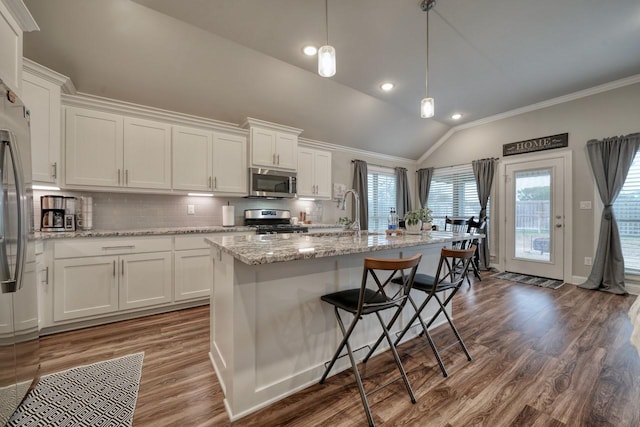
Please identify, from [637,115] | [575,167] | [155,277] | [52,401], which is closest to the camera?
[52,401]

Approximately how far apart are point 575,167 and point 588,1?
8.69 ft

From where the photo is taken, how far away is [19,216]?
1479 millimetres

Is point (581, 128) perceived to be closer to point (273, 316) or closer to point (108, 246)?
point (273, 316)

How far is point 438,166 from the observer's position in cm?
604

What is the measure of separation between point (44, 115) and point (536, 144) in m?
6.61

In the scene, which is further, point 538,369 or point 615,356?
point 615,356

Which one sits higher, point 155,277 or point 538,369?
point 155,277

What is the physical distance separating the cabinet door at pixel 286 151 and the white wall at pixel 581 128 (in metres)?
3.88

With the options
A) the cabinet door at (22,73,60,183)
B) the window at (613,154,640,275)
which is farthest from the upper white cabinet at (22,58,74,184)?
the window at (613,154,640,275)

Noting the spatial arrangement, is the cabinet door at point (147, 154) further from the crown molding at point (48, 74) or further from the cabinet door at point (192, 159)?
the crown molding at point (48, 74)

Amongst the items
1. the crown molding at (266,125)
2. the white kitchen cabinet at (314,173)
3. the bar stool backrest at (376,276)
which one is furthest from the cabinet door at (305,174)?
the bar stool backrest at (376,276)

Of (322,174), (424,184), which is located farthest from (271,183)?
(424,184)

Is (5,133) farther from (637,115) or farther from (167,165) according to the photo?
(637,115)

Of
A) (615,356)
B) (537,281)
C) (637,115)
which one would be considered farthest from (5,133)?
(637,115)
